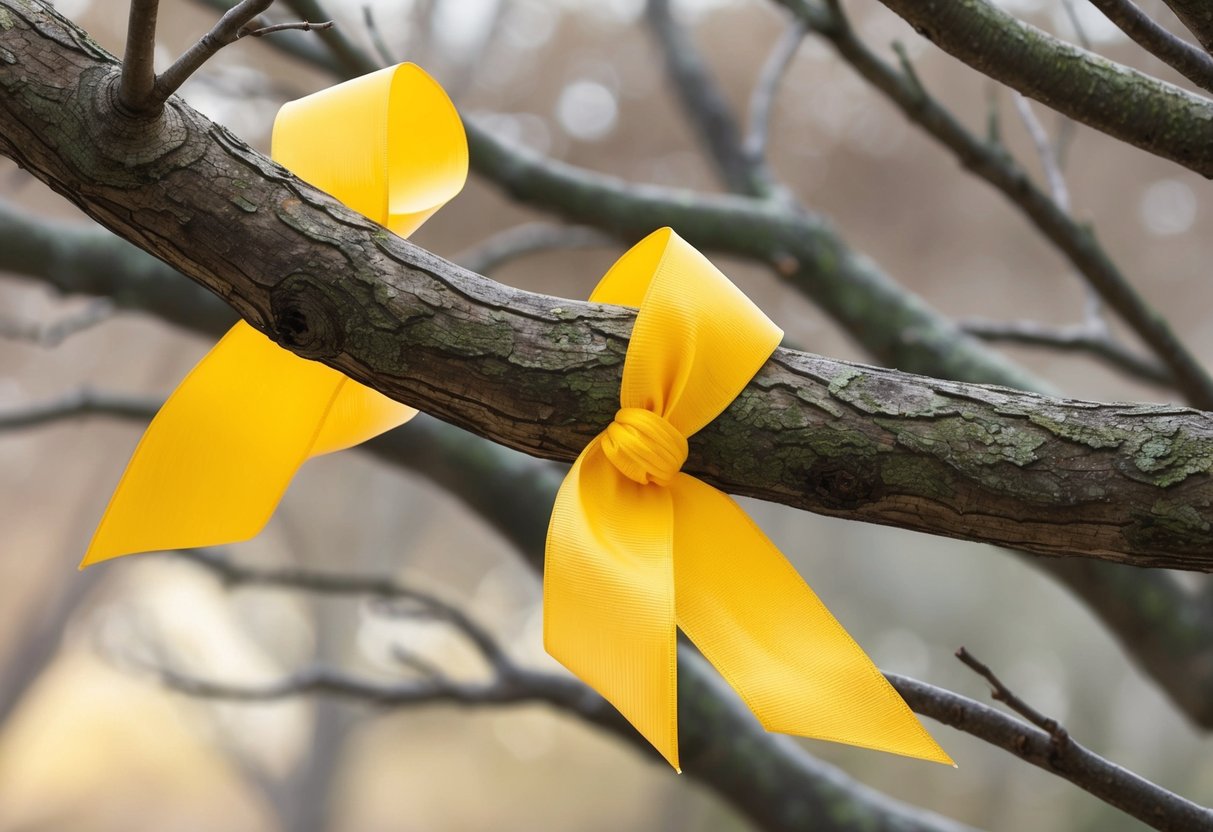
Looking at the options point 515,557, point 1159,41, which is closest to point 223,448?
point 1159,41

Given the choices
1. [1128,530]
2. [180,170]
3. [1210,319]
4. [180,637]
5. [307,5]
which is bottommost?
[1128,530]

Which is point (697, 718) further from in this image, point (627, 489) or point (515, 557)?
point (515, 557)

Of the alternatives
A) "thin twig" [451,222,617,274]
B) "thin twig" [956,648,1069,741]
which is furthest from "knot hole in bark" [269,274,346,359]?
"thin twig" [451,222,617,274]

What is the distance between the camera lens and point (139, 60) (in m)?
0.26

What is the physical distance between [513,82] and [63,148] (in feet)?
6.87

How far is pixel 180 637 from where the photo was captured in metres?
Result: 2.42

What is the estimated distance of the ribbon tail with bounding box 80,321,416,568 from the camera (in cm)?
31

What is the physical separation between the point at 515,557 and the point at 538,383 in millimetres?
1838

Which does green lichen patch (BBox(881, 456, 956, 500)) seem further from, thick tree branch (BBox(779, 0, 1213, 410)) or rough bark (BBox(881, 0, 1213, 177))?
thick tree branch (BBox(779, 0, 1213, 410))

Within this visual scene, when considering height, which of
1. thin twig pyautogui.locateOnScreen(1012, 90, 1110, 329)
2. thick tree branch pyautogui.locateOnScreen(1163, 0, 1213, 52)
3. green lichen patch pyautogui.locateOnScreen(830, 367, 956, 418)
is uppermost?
thin twig pyautogui.locateOnScreen(1012, 90, 1110, 329)

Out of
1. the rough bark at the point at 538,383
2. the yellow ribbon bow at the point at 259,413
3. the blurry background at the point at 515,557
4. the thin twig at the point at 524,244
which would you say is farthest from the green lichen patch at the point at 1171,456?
the blurry background at the point at 515,557

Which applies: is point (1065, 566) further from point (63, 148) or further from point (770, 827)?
point (63, 148)

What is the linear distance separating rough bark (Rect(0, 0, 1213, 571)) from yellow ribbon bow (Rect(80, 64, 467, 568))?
0.04 metres

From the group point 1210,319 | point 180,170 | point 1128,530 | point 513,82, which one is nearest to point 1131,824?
point 1210,319
